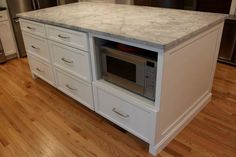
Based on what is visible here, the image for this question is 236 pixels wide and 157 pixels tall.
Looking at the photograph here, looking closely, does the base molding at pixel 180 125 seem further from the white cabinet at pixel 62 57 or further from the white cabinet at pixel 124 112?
the white cabinet at pixel 62 57

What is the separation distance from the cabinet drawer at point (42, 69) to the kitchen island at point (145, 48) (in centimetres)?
14

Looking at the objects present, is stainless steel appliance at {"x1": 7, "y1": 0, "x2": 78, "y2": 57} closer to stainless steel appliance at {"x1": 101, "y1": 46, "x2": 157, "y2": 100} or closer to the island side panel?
stainless steel appliance at {"x1": 101, "y1": 46, "x2": 157, "y2": 100}

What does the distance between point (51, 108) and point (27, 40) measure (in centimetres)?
97

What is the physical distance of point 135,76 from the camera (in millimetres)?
1560

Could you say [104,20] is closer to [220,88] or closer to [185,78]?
[185,78]

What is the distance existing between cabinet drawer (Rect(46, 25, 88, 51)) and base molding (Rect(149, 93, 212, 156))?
97 centimetres

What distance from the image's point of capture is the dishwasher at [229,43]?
→ 2.74 meters

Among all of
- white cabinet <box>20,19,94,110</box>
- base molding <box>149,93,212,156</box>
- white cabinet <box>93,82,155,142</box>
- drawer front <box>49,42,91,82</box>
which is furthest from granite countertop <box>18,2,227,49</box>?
base molding <box>149,93,212,156</box>

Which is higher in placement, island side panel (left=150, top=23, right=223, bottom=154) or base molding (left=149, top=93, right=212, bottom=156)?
island side panel (left=150, top=23, right=223, bottom=154)

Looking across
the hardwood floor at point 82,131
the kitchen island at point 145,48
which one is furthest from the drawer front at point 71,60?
the hardwood floor at point 82,131

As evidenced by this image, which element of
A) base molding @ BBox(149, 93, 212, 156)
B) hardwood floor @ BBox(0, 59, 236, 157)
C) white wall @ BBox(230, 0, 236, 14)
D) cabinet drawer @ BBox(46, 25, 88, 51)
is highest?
white wall @ BBox(230, 0, 236, 14)

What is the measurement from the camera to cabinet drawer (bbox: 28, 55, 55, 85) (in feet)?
7.88

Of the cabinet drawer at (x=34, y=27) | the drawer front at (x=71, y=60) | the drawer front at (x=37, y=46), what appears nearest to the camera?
the drawer front at (x=71, y=60)

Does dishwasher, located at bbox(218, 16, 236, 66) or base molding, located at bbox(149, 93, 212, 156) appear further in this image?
dishwasher, located at bbox(218, 16, 236, 66)
